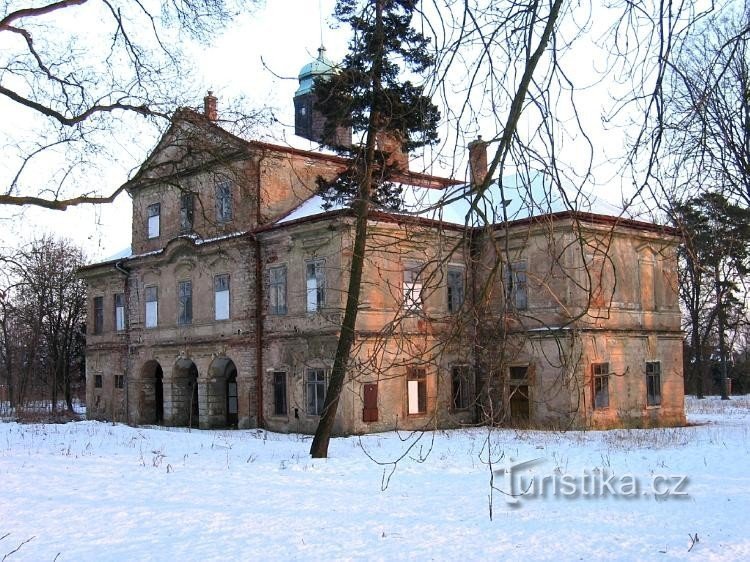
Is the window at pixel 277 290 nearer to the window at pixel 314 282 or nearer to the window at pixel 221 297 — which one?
the window at pixel 314 282

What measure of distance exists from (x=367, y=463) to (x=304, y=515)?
5.10m

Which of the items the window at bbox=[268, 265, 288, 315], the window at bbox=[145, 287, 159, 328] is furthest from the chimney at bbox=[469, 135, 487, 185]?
the window at bbox=[145, 287, 159, 328]

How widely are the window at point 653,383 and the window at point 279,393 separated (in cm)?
1107

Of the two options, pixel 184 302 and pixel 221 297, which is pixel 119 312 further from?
pixel 221 297

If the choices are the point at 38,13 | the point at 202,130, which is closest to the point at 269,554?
the point at 202,130

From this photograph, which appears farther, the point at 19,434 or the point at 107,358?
the point at 107,358

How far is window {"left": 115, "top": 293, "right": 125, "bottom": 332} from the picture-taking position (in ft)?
105

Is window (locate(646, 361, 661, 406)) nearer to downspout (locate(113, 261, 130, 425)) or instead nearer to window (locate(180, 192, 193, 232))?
window (locate(180, 192, 193, 232))

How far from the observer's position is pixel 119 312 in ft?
106

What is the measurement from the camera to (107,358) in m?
32.7

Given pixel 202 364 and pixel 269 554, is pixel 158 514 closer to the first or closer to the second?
pixel 269 554

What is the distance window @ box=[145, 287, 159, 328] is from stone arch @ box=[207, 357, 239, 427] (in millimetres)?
3828

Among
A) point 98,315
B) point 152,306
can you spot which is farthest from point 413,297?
point 98,315

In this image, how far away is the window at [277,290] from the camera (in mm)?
25109
